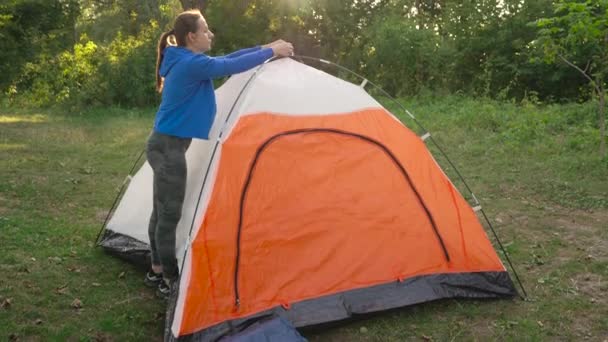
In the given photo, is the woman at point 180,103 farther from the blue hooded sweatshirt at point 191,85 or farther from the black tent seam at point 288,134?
the black tent seam at point 288,134

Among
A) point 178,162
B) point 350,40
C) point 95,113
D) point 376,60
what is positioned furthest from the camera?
point 350,40

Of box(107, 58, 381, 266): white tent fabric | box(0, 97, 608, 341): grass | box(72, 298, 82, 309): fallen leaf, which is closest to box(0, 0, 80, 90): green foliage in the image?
box(0, 97, 608, 341): grass

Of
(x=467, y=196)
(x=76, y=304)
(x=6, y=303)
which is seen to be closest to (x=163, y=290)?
(x=76, y=304)

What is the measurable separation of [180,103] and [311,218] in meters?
1.05

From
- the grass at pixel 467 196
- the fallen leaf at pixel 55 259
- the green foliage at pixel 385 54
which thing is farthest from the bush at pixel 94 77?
the fallen leaf at pixel 55 259

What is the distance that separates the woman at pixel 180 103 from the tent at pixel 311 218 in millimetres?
130

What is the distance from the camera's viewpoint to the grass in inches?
149

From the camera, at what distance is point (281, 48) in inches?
152

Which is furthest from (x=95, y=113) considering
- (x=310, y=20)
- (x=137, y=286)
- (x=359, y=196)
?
(x=359, y=196)

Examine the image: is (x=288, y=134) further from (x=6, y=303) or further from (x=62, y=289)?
(x=6, y=303)

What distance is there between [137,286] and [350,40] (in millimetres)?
14939

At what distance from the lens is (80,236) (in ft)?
17.5

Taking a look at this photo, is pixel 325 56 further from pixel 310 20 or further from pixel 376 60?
pixel 376 60

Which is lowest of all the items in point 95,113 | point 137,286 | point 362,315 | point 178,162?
point 95,113
